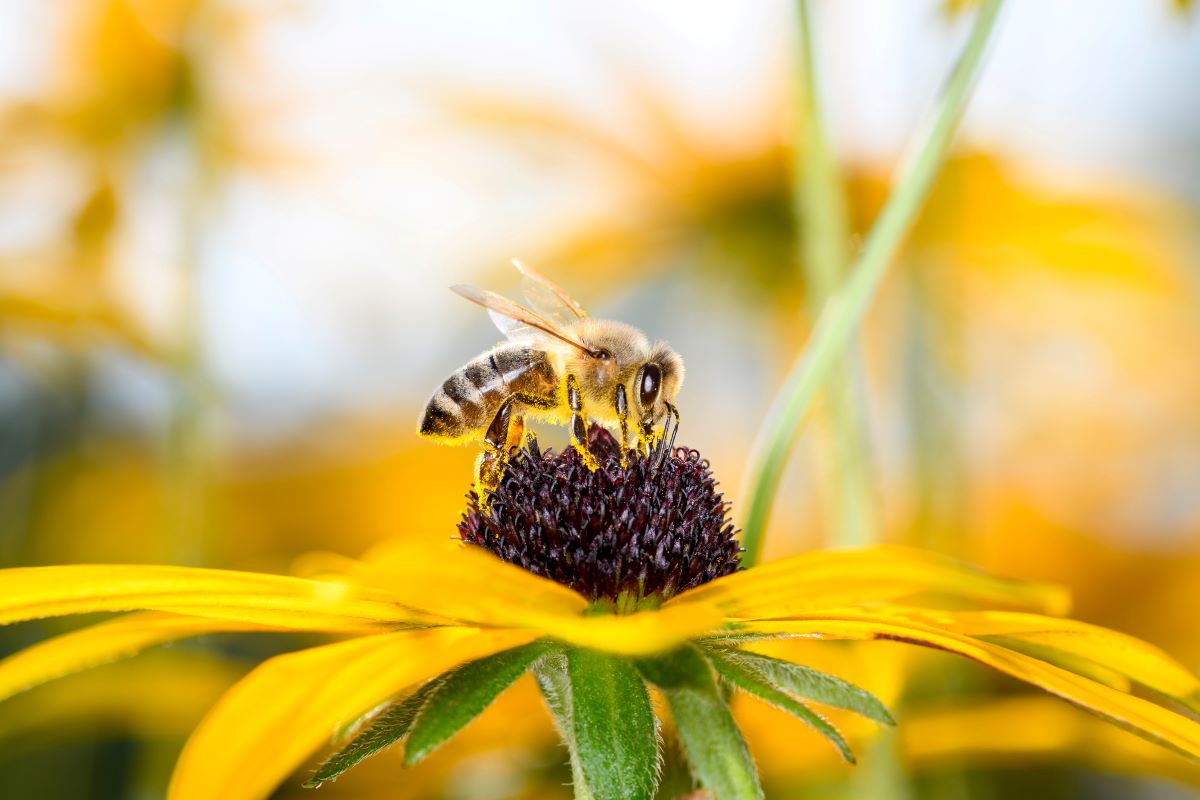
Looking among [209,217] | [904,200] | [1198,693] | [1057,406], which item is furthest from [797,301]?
[1198,693]

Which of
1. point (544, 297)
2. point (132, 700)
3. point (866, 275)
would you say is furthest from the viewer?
point (132, 700)

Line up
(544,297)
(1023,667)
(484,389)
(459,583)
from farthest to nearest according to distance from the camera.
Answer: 1. (544,297)
2. (484,389)
3. (1023,667)
4. (459,583)

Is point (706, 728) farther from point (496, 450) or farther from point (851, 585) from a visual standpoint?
point (496, 450)

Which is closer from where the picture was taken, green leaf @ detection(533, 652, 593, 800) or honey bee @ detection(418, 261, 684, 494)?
green leaf @ detection(533, 652, 593, 800)

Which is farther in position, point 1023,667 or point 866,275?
point 866,275

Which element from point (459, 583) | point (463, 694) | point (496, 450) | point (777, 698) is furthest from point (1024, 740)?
point (459, 583)

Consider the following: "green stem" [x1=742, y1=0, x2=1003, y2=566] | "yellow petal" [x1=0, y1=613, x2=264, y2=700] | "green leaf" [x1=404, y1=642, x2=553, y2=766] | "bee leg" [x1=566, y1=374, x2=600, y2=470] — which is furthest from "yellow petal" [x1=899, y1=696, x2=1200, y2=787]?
"yellow petal" [x1=0, y1=613, x2=264, y2=700]

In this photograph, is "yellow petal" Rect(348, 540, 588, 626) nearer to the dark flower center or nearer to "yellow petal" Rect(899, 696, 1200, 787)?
the dark flower center

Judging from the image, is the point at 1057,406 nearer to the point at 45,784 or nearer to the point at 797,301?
the point at 797,301
